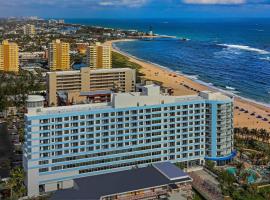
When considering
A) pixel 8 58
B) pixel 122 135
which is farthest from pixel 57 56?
pixel 122 135

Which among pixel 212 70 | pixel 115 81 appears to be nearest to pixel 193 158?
pixel 115 81

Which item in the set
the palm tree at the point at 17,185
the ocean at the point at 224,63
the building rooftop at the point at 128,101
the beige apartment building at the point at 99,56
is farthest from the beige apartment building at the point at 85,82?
the palm tree at the point at 17,185

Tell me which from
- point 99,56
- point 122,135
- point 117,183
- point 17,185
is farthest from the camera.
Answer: point 99,56

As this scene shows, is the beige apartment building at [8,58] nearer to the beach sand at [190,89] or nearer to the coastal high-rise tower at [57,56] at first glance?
the coastal high-rise tower at [57,56]

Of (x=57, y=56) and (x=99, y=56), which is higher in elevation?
(x=99, y=56)

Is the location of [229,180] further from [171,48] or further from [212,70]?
[171,48]

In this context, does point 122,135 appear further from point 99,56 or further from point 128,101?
point 99,56
